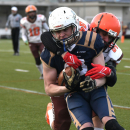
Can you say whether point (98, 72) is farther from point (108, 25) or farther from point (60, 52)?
point (108, 25)

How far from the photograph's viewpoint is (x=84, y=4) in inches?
1377

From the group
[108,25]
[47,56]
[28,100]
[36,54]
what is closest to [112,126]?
[47,56]

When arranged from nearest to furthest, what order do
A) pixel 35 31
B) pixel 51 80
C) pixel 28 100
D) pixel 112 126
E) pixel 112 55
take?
pixel 112 126
pixel 51 80
pixel 112 55
pixel 28 100
pixel 35 31

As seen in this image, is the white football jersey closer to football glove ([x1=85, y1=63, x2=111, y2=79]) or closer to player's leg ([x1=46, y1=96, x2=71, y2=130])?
player's leg ([x1=46, y1=96, x2=71, y2=130])

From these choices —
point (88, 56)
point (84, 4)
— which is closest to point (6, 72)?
point (88, 56)

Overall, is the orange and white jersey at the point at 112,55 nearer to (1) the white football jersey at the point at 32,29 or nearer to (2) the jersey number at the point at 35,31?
(1) the white football jersey at the point at 32,29

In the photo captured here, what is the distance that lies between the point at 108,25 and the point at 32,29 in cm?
542

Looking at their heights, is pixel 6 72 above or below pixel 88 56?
below

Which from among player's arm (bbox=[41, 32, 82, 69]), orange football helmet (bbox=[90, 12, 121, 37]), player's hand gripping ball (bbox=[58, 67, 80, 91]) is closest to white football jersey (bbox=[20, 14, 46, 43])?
orange football helmet (bbox=[90, 12, 121, 37])

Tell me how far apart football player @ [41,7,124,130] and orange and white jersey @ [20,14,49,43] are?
5.41 m

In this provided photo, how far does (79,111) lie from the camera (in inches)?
121

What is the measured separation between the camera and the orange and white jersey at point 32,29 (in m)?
8.71

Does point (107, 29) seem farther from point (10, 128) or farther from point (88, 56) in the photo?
→ point (10, 128)

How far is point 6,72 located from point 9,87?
2.33m
